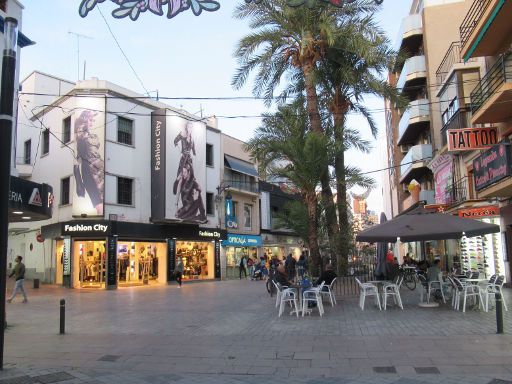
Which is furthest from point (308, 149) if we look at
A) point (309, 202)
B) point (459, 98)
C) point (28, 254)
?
point (28, 254)

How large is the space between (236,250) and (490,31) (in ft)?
83.9

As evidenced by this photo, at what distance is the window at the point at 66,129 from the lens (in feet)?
88.0

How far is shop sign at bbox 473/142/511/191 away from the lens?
15414 mm

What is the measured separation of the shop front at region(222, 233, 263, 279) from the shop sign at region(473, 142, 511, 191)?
20396mm

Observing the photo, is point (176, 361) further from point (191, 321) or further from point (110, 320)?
point (110, 320)

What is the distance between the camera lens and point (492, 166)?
54.7ft

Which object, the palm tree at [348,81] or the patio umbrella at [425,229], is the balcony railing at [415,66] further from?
the patio umbrella at [425,229]

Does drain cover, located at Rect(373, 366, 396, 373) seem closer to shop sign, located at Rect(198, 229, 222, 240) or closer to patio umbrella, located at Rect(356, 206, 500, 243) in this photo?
patio umbrella, located at Rect(356, 206, 500, 243)

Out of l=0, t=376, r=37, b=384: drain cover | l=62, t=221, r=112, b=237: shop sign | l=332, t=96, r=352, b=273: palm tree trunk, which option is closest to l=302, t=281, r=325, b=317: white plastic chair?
l=332, t=96, r=352, b=273: palm tree trunk

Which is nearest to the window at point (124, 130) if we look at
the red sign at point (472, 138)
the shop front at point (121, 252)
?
the shop front at point (121, 252)

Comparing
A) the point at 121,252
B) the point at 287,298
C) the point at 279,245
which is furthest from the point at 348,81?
the point at 279,245

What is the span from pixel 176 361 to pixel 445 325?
578cm

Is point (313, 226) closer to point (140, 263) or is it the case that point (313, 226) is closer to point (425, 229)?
point (425, 229)

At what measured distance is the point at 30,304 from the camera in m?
16.9
